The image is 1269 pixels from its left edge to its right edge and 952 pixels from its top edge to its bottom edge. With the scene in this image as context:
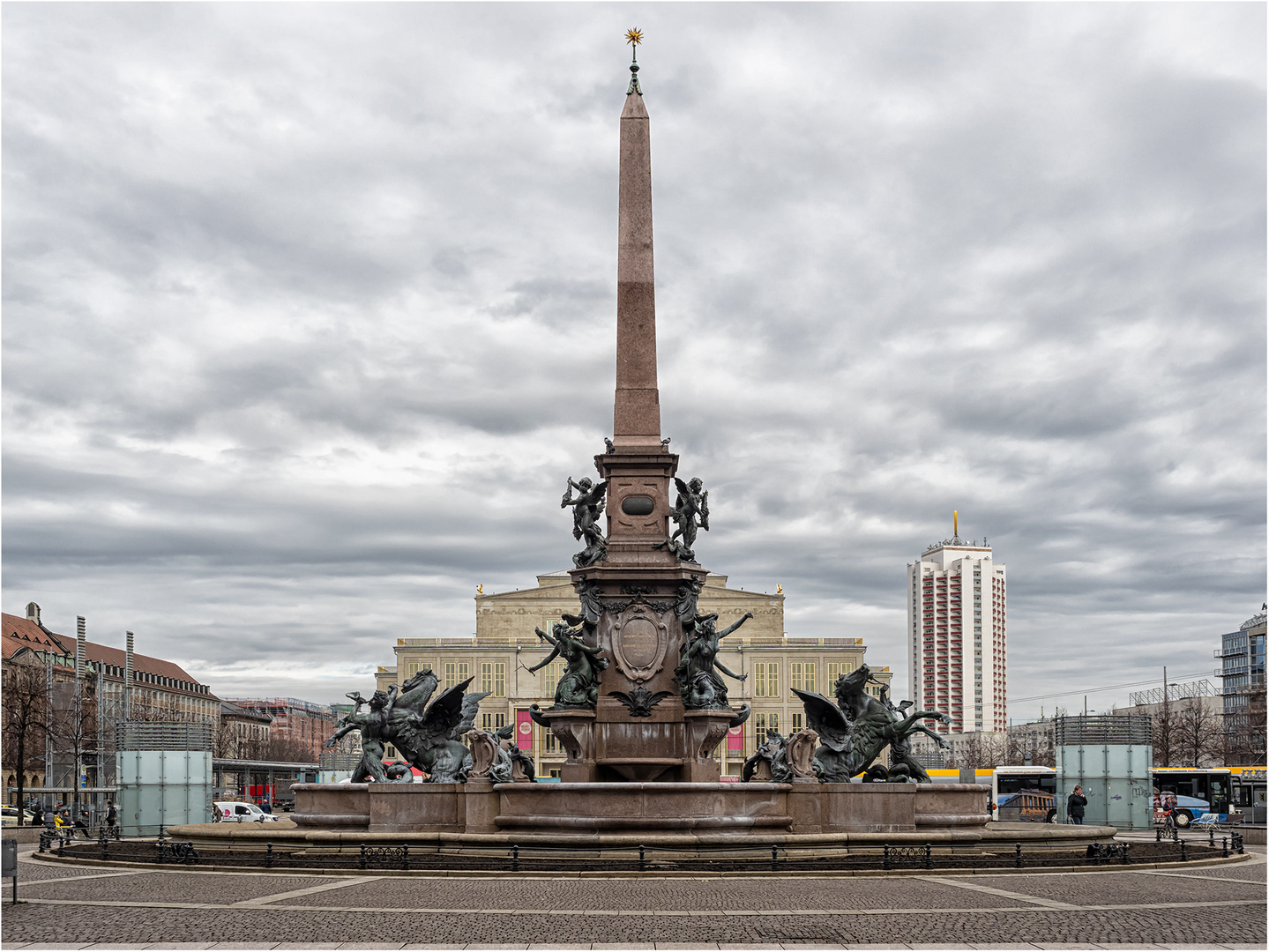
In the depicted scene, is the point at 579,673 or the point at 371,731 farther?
the point at 579,673

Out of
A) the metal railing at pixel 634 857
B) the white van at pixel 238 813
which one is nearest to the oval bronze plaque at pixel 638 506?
the metal railing at pixel 634 857

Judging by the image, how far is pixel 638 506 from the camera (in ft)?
103

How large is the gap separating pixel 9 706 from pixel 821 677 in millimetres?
71432

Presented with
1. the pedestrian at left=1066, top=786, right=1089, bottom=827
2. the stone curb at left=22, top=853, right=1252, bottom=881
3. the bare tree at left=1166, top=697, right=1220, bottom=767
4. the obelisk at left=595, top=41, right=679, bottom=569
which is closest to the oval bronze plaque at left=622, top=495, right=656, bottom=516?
the obelisk at left=595, top=41, right=679, bottom=569

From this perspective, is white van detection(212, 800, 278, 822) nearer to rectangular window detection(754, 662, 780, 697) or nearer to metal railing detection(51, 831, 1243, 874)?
metal railing detection(51, 831, 1243, 874)

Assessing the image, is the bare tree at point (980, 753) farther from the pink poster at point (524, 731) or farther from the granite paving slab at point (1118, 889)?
the granite paving slab at point (1118, 889)

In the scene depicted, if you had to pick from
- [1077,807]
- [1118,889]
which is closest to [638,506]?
[1077,807]

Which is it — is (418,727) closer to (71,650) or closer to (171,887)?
(171,887)

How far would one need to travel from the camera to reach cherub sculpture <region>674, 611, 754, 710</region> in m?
29.9

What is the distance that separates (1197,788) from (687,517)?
36249 millimetres

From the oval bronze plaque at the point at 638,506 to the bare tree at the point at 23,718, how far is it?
87.2 ft

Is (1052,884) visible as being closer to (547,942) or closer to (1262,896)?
(1262,896)

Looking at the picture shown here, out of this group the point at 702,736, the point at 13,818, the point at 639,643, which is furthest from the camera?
the point at 13,818

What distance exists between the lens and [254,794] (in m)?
98.4
